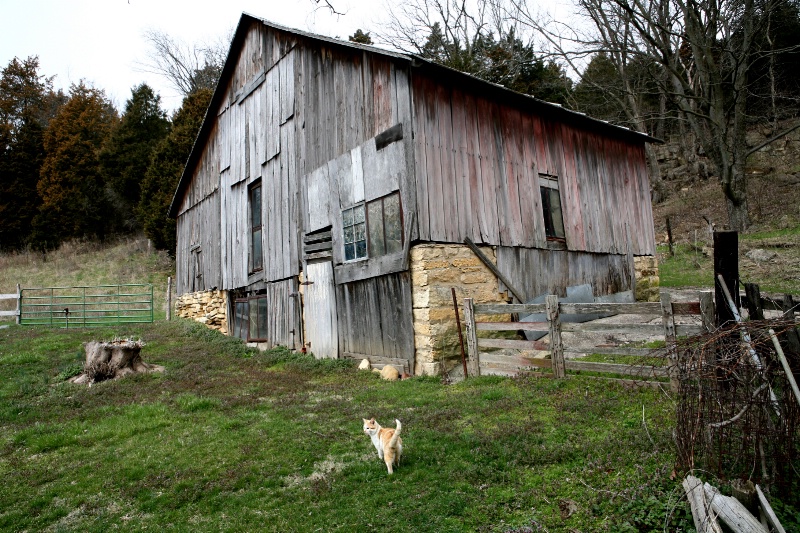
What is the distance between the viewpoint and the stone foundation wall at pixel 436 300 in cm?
930

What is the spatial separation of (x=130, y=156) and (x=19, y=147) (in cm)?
813

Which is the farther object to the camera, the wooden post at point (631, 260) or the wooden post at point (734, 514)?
the wooden post at point (631, 260)

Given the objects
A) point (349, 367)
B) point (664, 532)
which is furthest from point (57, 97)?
point (664, 532)

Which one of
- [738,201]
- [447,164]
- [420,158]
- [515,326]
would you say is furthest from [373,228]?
[738,201]

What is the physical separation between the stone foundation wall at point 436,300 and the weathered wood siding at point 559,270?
Result: 55.0 inches

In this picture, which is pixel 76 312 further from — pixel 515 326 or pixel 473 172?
pixel 515 326

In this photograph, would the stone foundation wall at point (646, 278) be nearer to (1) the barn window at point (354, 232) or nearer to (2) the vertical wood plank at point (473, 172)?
(2) the vertical wood plank at point (473, 172)

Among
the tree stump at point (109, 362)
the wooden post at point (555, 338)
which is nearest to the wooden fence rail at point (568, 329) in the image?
the wooden post at point (555, 338)

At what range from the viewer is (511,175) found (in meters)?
11.3

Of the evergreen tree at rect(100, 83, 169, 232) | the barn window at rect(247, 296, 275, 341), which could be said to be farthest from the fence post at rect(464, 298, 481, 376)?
the evergreen tree at rect(100, 83, 169, 232)

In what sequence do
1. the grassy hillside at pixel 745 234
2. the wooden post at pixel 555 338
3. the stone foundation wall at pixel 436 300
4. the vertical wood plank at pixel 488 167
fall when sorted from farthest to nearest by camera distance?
the grassy hillside at pixel 745 234 < the vertical wood plank at pixel 488 167 < the stone foundation wall at pixel 436 300 < the wooden post at pixel 555 338

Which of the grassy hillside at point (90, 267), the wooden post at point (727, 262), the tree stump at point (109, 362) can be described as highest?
the grassy hillside at point (90, 267)

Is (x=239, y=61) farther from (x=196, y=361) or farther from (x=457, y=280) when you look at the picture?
(x=457, y=280)

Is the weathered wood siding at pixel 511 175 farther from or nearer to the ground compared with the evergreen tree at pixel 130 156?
nearer to the ground
